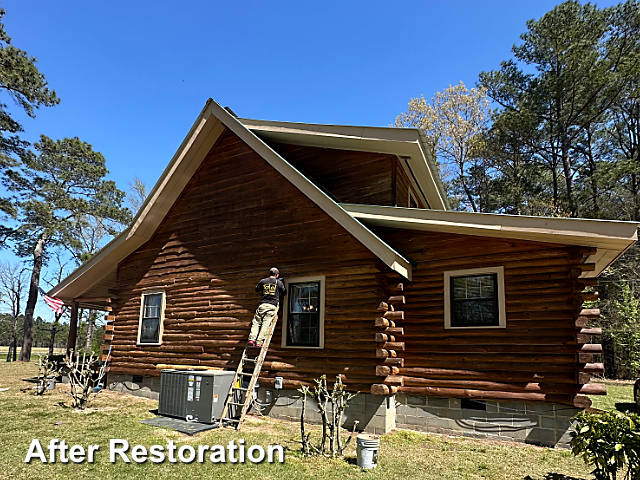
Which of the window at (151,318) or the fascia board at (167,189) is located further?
the window at (151,318)

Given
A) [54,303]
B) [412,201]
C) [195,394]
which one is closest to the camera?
[195,394]

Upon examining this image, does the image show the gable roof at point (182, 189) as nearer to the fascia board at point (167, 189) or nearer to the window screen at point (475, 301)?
Answer: the fascia board at point (167, 189)

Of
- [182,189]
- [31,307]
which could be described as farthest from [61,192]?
[182,189]

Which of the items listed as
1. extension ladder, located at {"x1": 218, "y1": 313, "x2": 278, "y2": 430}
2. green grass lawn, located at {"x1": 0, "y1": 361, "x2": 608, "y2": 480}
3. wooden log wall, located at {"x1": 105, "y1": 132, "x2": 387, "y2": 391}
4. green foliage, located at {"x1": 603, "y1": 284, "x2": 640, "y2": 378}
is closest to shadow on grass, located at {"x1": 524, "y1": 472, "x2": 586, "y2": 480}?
green grass lawn, located at {"x1": 0, "y1": 361, "x2": 608, "y2": 480}

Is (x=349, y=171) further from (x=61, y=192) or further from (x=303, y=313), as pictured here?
(x=61, y=192)

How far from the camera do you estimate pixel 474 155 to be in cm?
2939

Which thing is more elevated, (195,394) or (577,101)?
(577,101)

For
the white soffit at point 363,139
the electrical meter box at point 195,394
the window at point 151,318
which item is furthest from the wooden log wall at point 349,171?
the window at point 151,318

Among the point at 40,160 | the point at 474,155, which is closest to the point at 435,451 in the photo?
the point at 474,155

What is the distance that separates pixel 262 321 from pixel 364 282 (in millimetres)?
2528

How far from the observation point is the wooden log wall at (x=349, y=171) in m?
10.9

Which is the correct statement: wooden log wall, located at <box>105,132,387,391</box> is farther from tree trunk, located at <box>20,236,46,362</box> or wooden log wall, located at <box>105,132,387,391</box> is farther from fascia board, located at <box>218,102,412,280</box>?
tree trunk, located at <box>20,236,46,362</box>

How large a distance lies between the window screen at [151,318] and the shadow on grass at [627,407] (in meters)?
13.0

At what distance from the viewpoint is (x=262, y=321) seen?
9.88 meters
